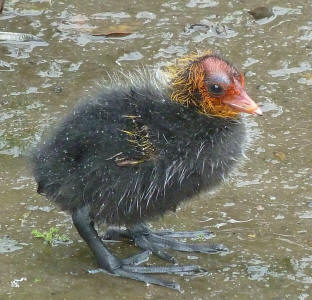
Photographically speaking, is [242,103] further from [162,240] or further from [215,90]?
[162,240]

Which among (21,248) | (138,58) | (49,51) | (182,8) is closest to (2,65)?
(49,51)

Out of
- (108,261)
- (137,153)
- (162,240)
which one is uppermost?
(137,153)

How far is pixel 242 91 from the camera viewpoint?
4582mm

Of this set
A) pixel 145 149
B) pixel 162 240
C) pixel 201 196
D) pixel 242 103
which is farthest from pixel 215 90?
pixel 162 240

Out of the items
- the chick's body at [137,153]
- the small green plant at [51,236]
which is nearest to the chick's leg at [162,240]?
the small green plant at [51,236]

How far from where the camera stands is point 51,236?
500 cm

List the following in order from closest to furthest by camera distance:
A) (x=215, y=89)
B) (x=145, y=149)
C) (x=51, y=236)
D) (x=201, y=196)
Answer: (x=145, y=149) < (x=215, y=89) < (x=51, y=236) < (x=201, y=196)

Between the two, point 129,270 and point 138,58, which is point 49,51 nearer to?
point 138,58

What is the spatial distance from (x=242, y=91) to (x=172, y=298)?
118cm

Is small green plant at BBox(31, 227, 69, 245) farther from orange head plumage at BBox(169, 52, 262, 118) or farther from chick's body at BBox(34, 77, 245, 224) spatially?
orange head plumage at BBox(169, 52, 262, 118)

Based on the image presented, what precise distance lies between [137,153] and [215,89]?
556mm

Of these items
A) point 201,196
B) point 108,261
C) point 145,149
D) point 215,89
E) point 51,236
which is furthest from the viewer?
point 201,196

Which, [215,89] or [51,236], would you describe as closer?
[215,89]

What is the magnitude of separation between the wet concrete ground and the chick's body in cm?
46
